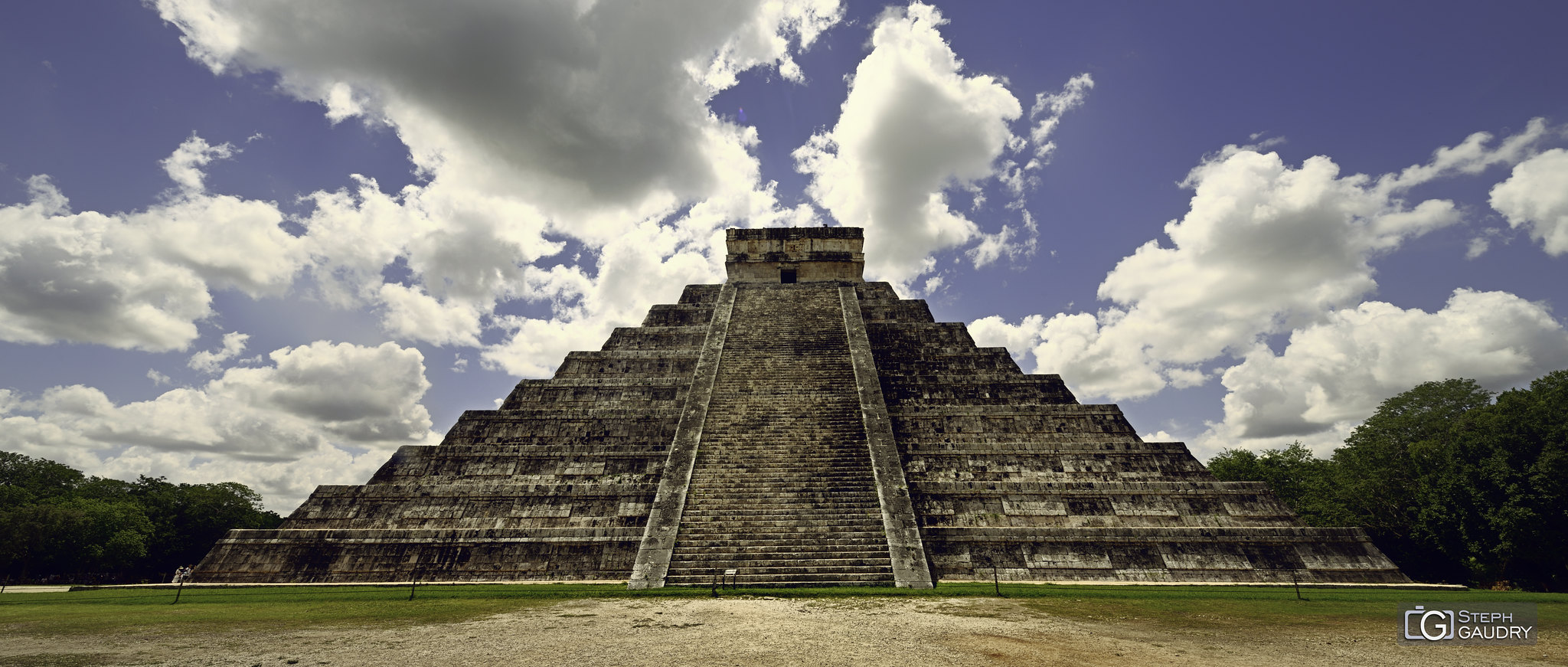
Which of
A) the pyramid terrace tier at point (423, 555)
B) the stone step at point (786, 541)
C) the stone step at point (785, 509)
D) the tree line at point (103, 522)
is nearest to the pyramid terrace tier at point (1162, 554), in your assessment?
the stone step at point (786, 541)

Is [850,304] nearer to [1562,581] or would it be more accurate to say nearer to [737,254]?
[737,254]

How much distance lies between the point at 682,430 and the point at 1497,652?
13966 mm

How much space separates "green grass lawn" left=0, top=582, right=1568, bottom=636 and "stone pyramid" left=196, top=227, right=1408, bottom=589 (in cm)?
99

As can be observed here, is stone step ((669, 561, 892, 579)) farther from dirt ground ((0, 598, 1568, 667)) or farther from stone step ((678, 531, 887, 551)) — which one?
dirt ground ((0, 598, 1568, 667))

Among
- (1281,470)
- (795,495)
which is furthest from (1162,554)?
(1281,470)

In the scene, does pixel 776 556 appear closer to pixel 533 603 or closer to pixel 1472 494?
pixel 533 603

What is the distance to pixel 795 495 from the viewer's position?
13.7 m

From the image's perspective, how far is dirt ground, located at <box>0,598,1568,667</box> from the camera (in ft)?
19.6

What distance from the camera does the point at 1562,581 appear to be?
1399 cm

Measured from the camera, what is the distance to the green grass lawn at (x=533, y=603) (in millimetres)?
7980

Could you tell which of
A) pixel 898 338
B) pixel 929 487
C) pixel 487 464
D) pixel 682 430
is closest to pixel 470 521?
pixel 487 464

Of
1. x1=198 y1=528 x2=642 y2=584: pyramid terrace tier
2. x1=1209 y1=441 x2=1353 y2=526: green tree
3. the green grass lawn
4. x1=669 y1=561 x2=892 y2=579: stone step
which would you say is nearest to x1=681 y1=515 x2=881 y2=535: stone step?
x1=669 y1=561 x2=892 y2=579: stone step

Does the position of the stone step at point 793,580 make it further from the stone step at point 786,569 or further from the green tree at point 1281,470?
the green tree at point 1281,470

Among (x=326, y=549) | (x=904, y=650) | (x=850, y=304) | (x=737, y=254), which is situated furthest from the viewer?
(x=737, y=254)
